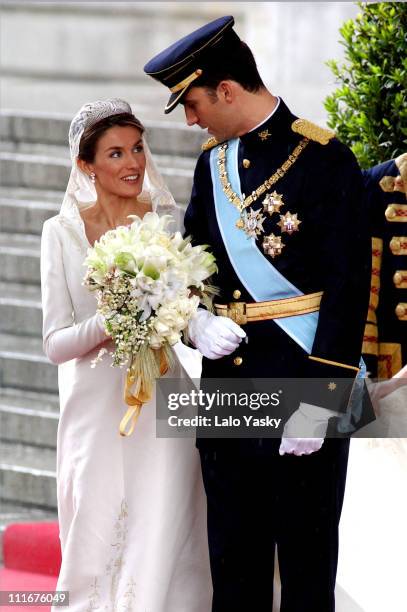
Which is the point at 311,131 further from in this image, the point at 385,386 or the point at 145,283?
the point at 385,386

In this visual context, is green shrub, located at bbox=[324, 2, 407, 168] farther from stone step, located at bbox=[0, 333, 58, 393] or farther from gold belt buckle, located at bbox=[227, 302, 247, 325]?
stone step, located at bbox=[0, 333, 58, 393]

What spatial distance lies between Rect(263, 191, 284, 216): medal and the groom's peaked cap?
0.38m

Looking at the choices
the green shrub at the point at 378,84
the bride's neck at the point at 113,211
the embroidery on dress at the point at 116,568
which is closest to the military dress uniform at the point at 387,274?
the green shrub at the point at 378,84

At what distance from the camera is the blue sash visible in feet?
11.3

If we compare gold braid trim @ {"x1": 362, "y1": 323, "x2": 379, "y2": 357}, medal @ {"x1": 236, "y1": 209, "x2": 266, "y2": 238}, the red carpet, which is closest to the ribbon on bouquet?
medal @ {"x1": 236, "y1": 209, "x2": 266, "y2": 238}

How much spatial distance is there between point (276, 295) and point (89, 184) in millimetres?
832

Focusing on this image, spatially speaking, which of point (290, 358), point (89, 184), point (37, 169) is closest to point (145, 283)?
point (290, 358)

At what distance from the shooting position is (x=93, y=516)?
3.85 m

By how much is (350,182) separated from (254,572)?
1164 millimetres

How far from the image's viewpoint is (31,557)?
16.7ft

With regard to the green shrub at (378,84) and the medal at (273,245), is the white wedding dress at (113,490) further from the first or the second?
the green shrub at (378,84)

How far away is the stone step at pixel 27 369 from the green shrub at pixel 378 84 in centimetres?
278

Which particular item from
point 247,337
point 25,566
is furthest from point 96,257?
point 25,566

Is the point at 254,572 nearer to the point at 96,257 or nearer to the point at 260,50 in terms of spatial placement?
the point at 96,257
